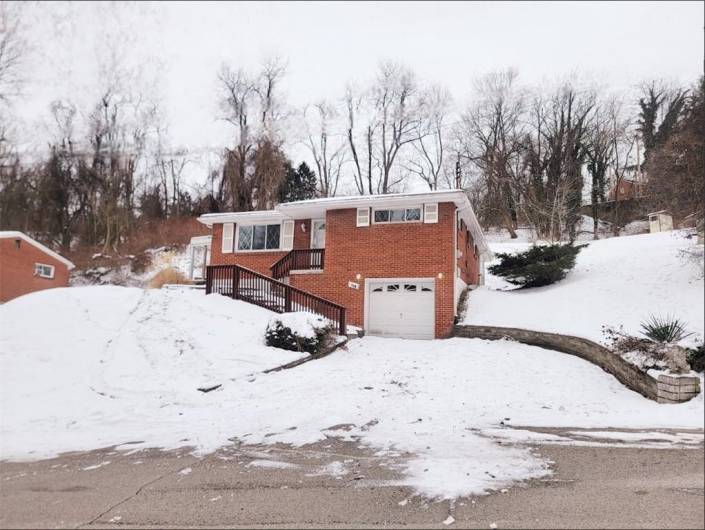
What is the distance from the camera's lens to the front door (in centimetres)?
1590

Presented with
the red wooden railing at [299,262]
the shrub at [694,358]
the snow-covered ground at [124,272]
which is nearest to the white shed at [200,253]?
the red wooden railing at [299,262]

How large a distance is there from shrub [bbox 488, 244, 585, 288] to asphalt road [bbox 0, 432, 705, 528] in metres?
9.60

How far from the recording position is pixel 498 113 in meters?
29.7

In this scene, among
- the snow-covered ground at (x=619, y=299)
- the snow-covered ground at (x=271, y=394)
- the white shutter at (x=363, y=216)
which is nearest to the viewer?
the snow-covered ground at (x=619, y=299)

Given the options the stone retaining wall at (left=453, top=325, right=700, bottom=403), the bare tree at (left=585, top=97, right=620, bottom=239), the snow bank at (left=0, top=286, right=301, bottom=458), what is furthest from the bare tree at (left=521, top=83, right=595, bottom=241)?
the snow bank at (left=0, top=286, right=301, bottom=458)

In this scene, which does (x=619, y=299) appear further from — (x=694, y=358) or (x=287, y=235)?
(x=287, y=235)

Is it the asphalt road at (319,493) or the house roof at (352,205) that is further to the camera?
the house roof at (352,205)

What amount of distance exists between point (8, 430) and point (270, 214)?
11.3 m

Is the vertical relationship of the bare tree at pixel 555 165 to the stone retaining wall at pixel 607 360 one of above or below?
above

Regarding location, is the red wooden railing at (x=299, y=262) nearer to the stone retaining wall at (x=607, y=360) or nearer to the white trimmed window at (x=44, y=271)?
the stone retaining wall at (x=607, y=360)

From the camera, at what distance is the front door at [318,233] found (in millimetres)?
15898

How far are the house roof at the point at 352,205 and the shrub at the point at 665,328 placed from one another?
28.4 feet

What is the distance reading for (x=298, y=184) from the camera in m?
31.9

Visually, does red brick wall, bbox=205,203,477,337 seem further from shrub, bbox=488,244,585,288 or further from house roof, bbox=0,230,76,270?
house roof, bbox=0,230,76,270
